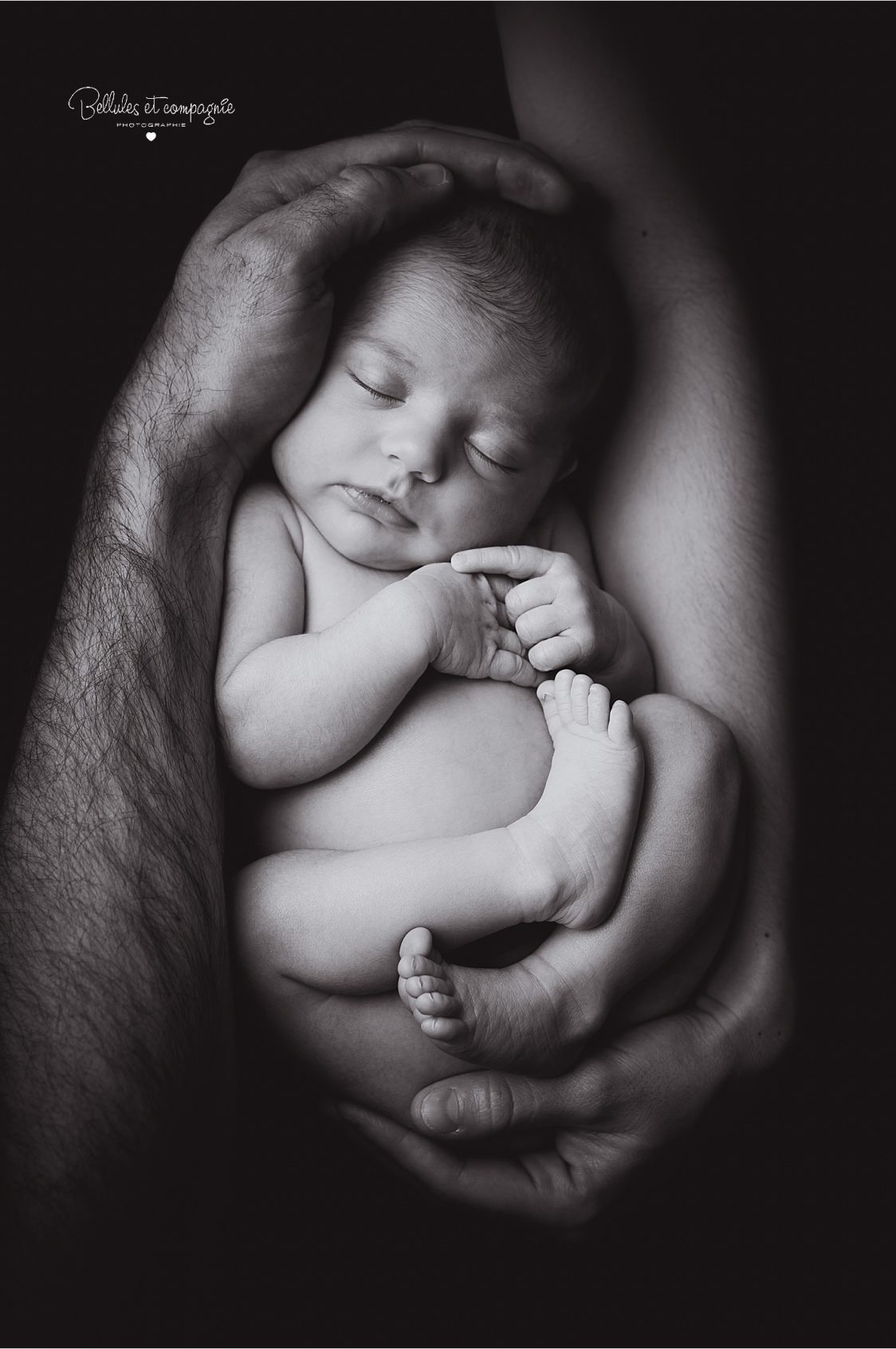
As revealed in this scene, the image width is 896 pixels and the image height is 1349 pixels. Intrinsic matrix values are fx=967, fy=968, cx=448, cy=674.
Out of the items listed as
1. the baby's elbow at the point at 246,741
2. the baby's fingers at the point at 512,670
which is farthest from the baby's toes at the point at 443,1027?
the baby's fingers at the point at 512,670

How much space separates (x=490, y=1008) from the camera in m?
1.08

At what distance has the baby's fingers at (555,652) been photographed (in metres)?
1.30

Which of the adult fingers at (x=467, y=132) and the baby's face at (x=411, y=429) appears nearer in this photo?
the baby's face at (x=411, y=429)

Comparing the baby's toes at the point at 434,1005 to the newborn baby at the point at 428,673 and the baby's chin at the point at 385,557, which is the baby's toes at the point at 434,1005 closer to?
the newborn baby at the point at 428,673

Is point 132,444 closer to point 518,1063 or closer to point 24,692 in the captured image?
point 24,692

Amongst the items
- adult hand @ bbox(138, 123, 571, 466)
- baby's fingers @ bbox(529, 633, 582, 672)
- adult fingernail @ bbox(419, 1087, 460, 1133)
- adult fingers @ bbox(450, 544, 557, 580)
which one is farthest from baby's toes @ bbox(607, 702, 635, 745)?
adult hand @ bbox(138, 123, 571, 466)

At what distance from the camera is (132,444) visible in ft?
4.12

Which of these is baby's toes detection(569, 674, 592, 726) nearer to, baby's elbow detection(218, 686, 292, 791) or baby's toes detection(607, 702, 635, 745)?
baby's toes detection(607, 702, 635, 745)

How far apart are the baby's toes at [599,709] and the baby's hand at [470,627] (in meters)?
0.13

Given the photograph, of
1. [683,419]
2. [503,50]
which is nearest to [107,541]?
[683,419]

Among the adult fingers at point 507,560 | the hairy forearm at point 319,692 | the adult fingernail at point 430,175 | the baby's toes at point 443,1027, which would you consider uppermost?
the adult fingernail at point 430,175

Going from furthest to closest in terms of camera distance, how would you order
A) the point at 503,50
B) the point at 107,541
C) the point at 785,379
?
1. the point at 785,379
2. the point at 503,50
3. the point at 107,541

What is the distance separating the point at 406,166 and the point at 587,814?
96cm

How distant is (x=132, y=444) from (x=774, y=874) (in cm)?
112
